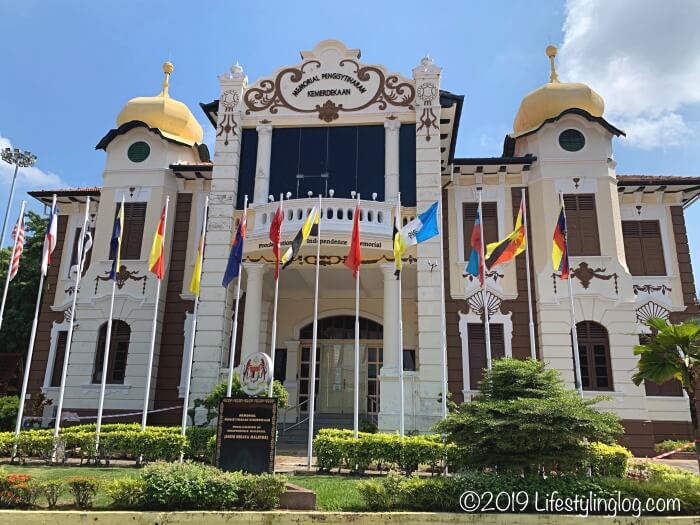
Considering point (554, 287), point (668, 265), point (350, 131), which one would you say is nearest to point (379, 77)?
Result: point (350, 131)

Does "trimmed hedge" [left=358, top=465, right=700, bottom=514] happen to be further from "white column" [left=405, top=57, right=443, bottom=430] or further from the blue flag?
the blue flag

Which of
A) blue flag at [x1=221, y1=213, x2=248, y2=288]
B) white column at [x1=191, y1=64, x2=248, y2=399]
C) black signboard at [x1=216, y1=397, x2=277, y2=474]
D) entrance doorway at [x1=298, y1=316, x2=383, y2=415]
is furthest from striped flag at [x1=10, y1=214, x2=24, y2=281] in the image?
entrance doorway at [x1=298, y1=316, x2=383, y2=415]

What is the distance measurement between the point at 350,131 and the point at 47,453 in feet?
40.6

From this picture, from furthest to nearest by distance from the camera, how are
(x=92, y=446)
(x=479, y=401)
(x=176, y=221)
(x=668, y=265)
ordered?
(x=176, y=221) < (x=668, y=265) < (x=92, y=446) < (x=479, y=401)

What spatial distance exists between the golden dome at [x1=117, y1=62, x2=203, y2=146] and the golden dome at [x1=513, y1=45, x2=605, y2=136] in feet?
41.1

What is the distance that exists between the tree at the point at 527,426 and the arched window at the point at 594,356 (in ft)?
28.1

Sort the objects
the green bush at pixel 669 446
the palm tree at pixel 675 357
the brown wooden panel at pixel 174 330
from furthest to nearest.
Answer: the brown wooden panel at pixel 174 330, the green bush at pixel 669 446, the palm tree at pixel 675 357

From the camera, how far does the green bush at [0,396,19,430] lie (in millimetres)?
17047

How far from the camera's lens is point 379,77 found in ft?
59.9

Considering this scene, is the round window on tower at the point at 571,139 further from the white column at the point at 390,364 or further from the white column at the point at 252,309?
the white column at the point at 252,309

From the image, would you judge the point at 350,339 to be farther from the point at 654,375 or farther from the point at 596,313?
the point at 654,375

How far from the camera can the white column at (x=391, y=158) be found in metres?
17.1

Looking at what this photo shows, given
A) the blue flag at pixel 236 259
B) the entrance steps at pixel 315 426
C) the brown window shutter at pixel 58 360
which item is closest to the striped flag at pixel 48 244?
the blue flag at pixel 236 259

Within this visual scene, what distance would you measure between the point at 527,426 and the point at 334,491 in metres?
3.48
